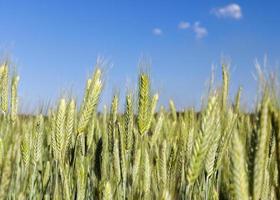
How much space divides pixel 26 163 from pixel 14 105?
3.84 feet

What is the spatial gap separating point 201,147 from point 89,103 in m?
0.84

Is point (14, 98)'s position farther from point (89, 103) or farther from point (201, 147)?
point (201, 147)

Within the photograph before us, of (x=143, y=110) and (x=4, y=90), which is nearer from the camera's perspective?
(x=143, y=110)

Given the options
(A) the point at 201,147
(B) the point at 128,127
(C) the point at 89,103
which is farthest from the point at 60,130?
(A) the point at 201,147

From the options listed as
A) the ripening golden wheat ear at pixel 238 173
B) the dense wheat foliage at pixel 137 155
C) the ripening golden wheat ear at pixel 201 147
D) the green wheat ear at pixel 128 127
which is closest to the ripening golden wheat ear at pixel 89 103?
the dense wheat foliage at pixel 137 155

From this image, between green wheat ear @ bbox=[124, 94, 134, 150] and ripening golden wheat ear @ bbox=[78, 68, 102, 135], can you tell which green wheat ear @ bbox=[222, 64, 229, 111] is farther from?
ripening golden wheat ear @ bbox=[78, 68, 102, 135]

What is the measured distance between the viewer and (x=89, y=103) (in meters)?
2.38

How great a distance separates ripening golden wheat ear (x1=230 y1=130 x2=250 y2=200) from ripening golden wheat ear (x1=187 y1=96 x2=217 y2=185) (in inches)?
12.7

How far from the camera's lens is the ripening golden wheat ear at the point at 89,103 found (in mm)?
2318

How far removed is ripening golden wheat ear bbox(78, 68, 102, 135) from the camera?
2.32m

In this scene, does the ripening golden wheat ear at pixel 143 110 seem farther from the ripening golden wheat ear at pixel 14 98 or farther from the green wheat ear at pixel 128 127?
the ripening golden wheat ear at pixel 14 98

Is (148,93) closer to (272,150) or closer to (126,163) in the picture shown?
(126,163)

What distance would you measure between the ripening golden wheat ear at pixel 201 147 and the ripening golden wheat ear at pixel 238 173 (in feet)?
1.06

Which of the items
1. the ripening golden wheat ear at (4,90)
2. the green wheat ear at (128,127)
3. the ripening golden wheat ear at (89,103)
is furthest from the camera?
the ripening golden wheat ear at (4,90)
